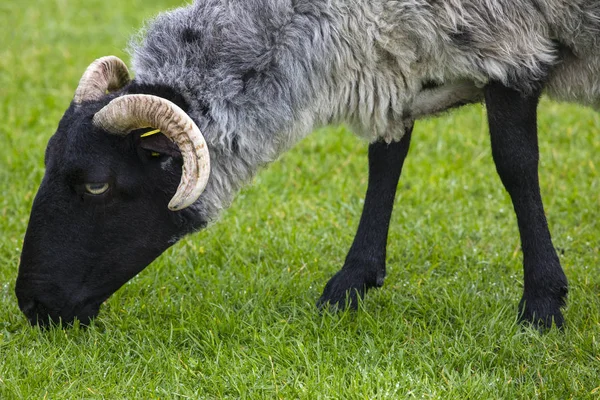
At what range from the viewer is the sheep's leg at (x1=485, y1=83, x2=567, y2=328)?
4355mm

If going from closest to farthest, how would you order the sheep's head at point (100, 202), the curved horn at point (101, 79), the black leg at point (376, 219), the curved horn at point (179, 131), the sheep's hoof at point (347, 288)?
the curved horn at point (179, 131)
the sheep's head at point (100, 202)
the curved horn at point (101, 79)
the sheep's hoof at point (347, 288)
the black leg at point (376, 219)

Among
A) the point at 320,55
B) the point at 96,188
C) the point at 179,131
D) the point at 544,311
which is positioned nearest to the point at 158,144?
the point at 179,131

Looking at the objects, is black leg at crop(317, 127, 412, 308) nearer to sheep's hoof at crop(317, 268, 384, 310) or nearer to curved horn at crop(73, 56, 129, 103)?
sheep's hoof at crop(317, 268, 384, 310)

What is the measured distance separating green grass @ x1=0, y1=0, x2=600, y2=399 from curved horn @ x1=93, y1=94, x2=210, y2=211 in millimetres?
903

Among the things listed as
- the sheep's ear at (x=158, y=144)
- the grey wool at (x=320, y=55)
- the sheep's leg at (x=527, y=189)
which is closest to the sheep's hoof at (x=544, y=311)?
the sheep's leg at (x=527, y=189)

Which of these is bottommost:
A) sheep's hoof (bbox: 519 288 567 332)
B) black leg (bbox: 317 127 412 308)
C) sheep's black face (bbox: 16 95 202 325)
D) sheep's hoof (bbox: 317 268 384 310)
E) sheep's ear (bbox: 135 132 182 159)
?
sheep's hoof (bbox: 519 288 567 332)

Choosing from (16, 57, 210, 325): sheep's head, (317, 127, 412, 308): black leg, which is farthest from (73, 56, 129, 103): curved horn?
(317, 127, 412, 308): black leg

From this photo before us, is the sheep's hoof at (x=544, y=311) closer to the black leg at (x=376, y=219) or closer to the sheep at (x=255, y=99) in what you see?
the sheep at (x=255, y=99)

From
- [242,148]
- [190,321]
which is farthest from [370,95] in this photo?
[190,321]

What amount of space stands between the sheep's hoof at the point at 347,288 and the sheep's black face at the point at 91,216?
100 cm

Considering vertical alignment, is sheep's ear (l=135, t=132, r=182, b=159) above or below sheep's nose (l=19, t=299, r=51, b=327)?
above

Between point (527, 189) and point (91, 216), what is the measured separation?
2404 millimetres

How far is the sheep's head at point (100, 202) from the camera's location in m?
4.03

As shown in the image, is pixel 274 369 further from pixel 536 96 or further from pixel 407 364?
pixel 536 96
